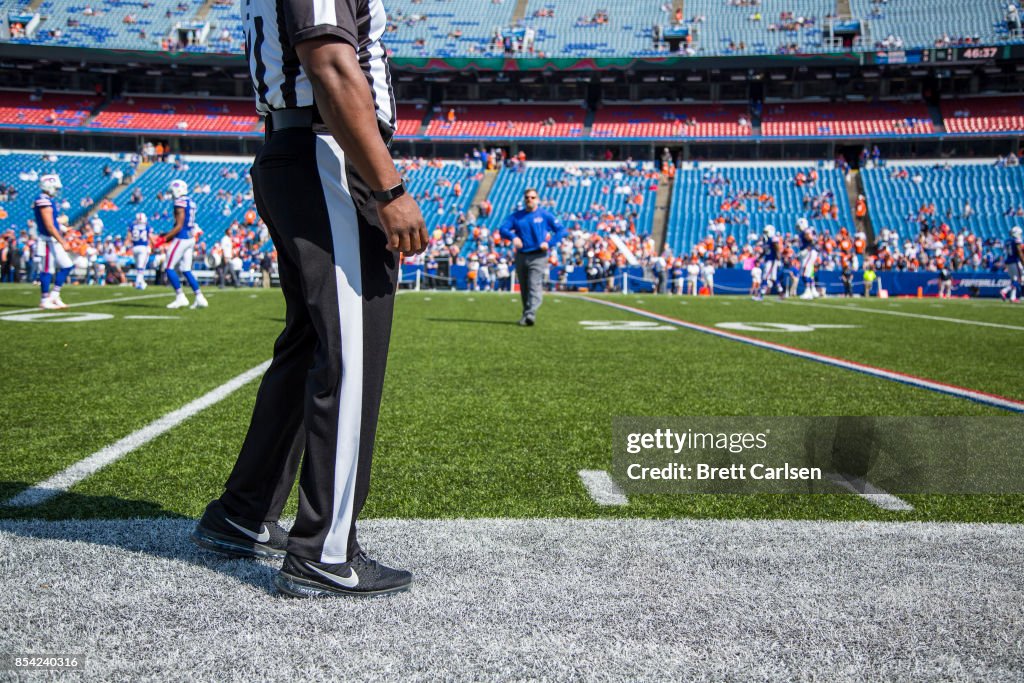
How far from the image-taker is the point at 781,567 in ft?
7.60

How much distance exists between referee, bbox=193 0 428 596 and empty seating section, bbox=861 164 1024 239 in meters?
37.0

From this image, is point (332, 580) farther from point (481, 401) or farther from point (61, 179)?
point (61, 179)

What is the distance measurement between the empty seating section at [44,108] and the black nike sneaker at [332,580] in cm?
4933

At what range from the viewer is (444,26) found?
4916 centimetres

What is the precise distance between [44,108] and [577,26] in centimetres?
2832

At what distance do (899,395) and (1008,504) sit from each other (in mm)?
2572

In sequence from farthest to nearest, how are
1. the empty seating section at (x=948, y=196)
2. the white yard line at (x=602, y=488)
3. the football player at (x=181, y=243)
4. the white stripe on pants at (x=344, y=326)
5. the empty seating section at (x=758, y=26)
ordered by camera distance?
the empty seating section at (x=758, y=26) → the empty seating section at (x=948, y=196) → the football player at (x=181, y=243) → the white yard line at (x=602, y=488) → the white stripe on pants at (x=344, y=326)

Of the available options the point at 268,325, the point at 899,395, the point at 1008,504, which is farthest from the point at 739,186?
the point at 1008,504

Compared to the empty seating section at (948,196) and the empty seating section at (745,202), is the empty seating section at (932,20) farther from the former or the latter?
the empty seating section at (745,202)

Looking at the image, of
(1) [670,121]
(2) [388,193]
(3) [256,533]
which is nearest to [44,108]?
(1) [670,121]

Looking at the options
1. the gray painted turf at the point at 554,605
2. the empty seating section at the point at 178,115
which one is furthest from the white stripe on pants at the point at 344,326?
the empty seating section at the point at 178,115

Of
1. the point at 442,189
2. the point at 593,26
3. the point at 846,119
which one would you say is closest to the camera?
the point at 442,189

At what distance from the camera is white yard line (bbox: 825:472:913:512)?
2.95 m

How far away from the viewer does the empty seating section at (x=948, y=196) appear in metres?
35.9
